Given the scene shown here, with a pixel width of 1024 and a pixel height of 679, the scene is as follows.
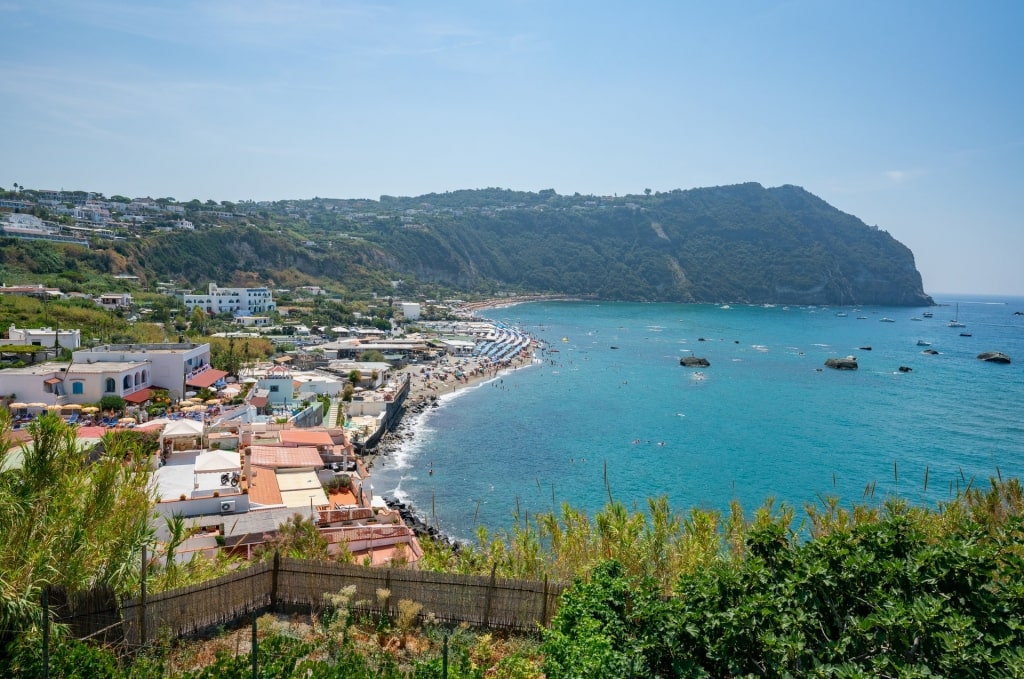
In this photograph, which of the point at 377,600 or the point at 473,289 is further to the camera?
the point at 473,289

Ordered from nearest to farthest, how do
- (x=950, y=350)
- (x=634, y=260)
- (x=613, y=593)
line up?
(x=613, y=593), (x=950, y=350), (x=634, y=260)

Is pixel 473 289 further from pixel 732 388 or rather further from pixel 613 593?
pixel 613 593

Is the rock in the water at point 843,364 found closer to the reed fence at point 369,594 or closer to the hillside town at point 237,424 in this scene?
the hillside town at point 237,424

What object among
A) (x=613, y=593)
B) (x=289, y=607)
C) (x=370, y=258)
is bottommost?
(x=289, y=607)

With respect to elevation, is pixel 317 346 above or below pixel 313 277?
below

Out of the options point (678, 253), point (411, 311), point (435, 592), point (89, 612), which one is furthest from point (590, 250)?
point (89, 612)

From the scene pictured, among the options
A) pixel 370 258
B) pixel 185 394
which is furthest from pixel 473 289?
pixel 185 394

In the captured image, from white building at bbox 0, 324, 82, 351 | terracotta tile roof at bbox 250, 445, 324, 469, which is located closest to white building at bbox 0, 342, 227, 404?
white building at bbox 0, 324, 82, 351
